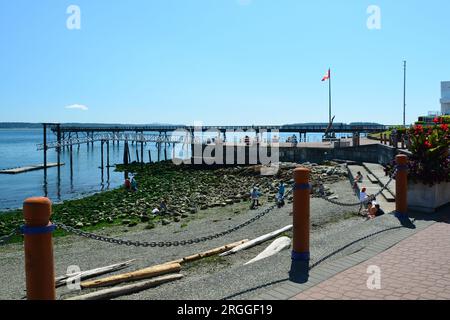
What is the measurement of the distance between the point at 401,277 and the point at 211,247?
286 inches

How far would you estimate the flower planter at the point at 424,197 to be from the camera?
9133 millimetres

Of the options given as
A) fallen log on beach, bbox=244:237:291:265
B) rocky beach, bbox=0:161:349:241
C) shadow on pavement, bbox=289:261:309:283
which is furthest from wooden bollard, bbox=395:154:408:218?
rocky beach, bbox=0:161:349:241

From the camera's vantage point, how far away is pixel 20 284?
993 centimetres

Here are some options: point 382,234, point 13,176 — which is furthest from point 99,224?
point 13,176

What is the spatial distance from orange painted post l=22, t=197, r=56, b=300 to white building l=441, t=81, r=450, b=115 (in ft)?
171

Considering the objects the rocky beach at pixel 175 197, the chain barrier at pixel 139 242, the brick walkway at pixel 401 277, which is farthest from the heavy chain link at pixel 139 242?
the rocky beach at pixel 175 197

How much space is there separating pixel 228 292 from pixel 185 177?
30.0 metres

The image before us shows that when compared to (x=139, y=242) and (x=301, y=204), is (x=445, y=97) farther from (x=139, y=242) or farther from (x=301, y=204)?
(x=139, y=242)

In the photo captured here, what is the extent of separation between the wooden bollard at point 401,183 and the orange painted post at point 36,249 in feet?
22.7

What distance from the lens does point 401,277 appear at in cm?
512

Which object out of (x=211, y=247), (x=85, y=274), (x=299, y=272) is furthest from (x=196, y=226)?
(x=299, y=272)

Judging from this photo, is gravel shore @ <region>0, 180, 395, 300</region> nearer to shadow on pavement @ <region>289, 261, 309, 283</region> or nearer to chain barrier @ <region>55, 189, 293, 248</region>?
shadow on pavement @ <region>289, 261, 309, 283</region>

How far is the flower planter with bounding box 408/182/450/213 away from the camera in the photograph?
913 centimetres
